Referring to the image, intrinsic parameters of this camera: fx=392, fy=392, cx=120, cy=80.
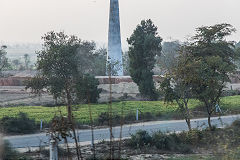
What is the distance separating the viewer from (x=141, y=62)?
121 ft

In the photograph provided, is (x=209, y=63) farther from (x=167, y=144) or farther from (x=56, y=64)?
(x=56, y=64)

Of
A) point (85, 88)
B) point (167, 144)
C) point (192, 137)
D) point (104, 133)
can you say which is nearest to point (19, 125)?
point (104, 133)

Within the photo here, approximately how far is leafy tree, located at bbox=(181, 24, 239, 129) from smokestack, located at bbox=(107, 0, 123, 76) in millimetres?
36185

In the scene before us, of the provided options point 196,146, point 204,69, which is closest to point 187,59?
point 204,69

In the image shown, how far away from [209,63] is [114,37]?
40.3 m

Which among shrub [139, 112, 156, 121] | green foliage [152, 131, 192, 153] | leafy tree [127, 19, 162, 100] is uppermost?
leafy tree [127, 19, 162, 100]

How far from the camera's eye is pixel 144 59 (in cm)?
3694

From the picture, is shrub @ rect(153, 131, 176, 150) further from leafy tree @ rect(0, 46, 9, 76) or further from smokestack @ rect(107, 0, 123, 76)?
smokestack @ rect(107, 0, 123, 76)

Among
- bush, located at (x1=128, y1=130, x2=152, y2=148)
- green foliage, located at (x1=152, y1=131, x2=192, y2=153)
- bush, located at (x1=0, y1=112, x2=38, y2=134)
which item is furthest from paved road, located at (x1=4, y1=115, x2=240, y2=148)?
green foliage, located at (x1=152, y1=131, x2=192, y2=153)

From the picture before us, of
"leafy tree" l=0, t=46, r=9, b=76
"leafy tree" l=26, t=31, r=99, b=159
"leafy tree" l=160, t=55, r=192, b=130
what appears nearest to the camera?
"leafy tree" l=160, t=55, r=192, b=130

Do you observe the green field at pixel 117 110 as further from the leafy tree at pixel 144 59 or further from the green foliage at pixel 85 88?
the leafy tree at pixel 144 59

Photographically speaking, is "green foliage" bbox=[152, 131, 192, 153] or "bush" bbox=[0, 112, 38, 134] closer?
"green foliage" bbox=[152, 131, 192, 153]

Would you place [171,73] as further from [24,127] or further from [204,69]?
[24,127]

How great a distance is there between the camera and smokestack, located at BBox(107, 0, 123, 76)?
56.7 m
